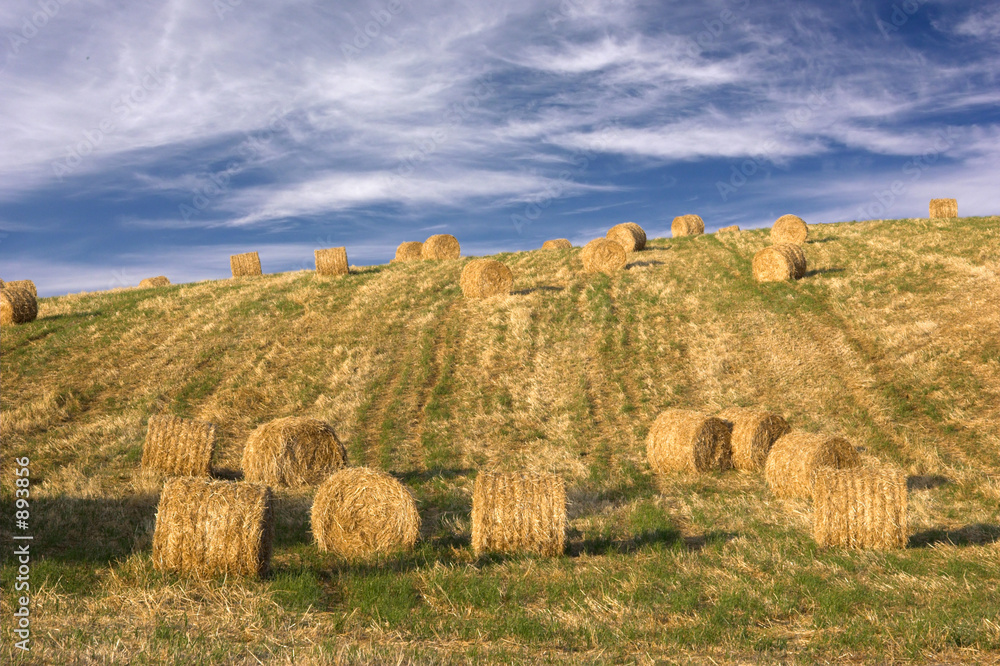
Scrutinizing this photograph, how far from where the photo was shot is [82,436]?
52.9 feet

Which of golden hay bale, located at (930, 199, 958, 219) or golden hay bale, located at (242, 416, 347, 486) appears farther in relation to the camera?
golden hay bale, located at (930, 199, 958, 219)

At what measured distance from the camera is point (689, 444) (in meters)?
13.6

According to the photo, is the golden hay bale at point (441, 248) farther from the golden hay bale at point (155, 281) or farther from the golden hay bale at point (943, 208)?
the golden hay bale at point (943, 208)

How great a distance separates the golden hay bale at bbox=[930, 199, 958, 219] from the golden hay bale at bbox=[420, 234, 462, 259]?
30664 millimetres

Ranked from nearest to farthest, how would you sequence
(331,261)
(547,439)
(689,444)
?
(689,444), (547,439), (331,261)

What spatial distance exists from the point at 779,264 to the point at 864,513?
22110 millimetres

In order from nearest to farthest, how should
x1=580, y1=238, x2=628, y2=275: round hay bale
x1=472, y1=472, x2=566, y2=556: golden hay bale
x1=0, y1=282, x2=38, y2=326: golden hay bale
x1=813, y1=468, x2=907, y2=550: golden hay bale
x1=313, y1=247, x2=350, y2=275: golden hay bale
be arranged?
x1=472, y1=472, x2=566, y2=556: golden hay bale → x1=813, y1=468, x2=907, y2=550: golden hay bale → x1=0, y1=282, x2=38, y2=326: golden hay bale → x1=580, y1=238, x2=628, y2=275: round hay bale → x1=313, y1=247, x2=350, y2=275: golden hay bale

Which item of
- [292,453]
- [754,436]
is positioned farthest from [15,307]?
[754,436]

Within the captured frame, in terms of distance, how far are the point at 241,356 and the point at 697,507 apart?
1718cm

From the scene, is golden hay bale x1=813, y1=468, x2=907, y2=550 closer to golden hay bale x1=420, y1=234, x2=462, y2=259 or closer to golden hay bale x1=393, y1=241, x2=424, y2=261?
golden hay bale x1=420, y1=234, x2=462, y2=259

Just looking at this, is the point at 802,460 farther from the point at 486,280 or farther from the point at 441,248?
the point at 441,248

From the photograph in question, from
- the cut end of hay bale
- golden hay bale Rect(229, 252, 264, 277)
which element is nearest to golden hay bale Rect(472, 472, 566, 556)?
the cut end of hay bale

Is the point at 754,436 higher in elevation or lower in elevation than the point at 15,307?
lower

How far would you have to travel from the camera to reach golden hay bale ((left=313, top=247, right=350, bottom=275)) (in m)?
34.7
